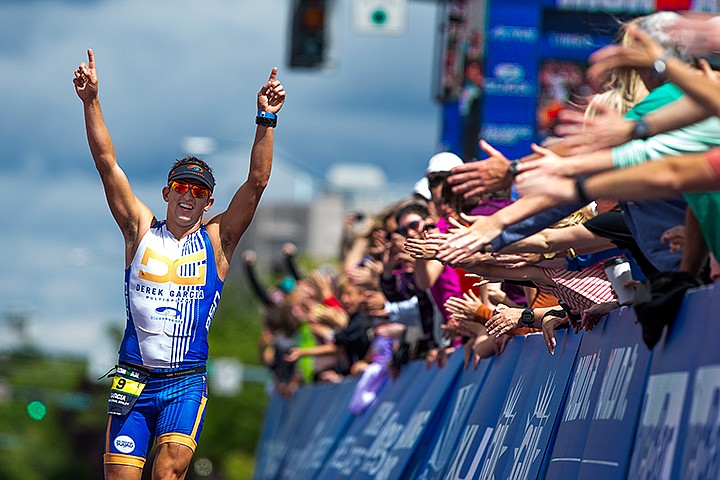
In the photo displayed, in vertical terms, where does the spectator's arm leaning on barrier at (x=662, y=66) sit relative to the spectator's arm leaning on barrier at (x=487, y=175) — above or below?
above

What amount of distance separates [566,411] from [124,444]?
8.78ft

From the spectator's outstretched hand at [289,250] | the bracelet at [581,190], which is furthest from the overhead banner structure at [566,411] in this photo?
the spectator's outstretched hand at [289,250]

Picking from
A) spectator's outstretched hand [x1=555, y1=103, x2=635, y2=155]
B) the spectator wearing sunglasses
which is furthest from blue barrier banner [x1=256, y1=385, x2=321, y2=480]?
spectator's outstretched hand [x1=555, y1=103, x2=635, y2=155]

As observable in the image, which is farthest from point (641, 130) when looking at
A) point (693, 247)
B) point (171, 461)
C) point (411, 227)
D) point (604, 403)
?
point (411, 227)

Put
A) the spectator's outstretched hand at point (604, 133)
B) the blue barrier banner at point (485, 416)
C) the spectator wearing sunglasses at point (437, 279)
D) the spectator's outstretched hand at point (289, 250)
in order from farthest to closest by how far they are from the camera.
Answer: the spectator's outstretched hand at point (289, 250), the spectator wearing sunglasses at point (437, 279), the blue barrier banner at point (485, 416), the spectator's outstretched hand at point (604, 133)

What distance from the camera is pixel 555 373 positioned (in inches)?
263

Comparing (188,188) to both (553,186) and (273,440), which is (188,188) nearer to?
(553,186)

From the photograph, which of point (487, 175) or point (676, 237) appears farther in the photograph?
point (487, 175)

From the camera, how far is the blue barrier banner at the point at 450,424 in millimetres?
8352

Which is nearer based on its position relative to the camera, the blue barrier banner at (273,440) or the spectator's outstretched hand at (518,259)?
the spectator's outstretched hand at (518,259)

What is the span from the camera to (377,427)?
11602mm

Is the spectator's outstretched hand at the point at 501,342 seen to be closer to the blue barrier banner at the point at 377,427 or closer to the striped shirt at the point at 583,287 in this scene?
the striped shirt at the point at 583,287

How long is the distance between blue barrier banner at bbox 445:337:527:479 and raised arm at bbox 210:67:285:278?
162 cm

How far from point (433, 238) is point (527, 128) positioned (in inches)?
477
